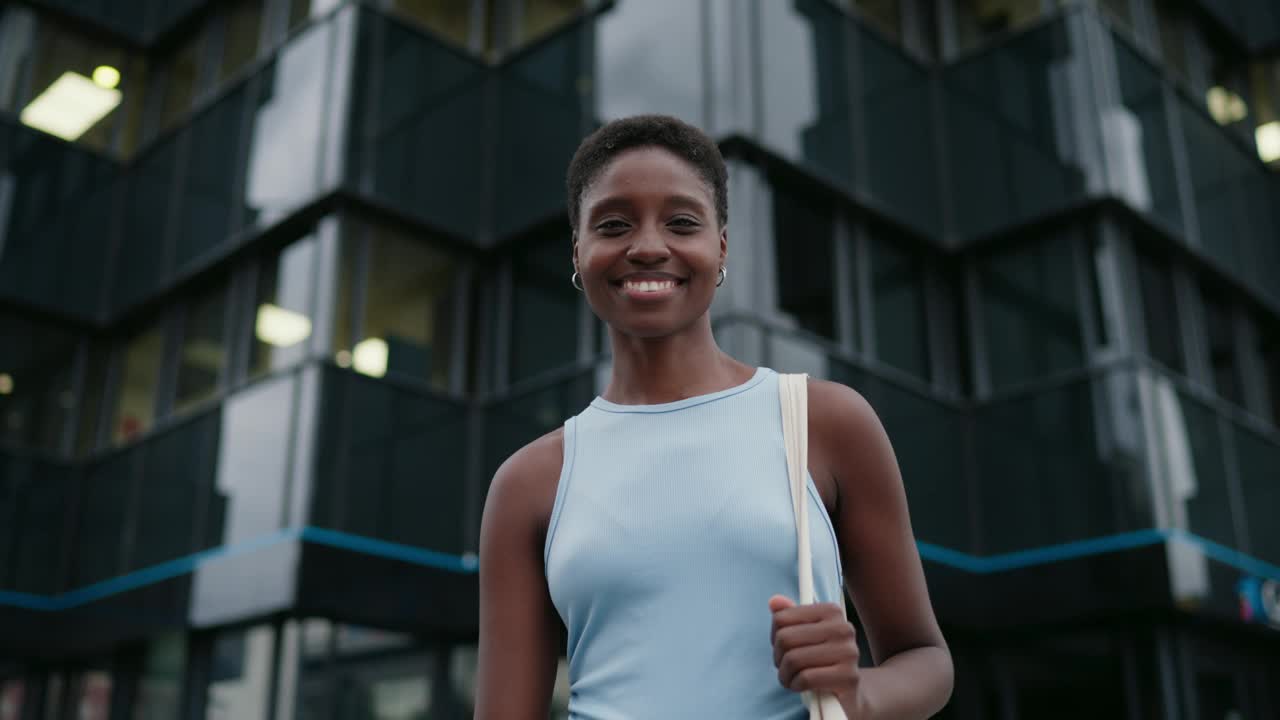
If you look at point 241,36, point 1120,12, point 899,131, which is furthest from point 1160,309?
point 241,36

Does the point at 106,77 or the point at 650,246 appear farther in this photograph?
the point at 106,77

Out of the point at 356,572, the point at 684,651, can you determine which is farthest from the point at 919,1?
the point at 684,651

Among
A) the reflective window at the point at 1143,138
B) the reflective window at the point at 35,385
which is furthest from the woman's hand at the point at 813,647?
the reflective window at the point at 35,385

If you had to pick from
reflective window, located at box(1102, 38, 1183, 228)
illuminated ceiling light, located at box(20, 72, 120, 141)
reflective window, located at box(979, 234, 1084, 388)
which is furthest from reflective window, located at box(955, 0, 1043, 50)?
illuminated ceiling light, located at box(20, 72, 120, 141)

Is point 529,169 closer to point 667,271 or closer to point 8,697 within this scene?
point 8,697

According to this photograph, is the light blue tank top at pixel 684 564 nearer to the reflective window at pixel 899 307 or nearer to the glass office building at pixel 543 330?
the glass office building at pixel 543 330

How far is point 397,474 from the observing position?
33.0 ft

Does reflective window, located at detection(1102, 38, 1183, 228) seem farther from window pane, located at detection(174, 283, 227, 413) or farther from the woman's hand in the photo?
the woman's hand

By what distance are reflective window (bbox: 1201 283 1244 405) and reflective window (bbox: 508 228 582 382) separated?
6009 mm

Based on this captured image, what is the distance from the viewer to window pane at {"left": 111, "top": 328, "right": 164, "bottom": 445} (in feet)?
41.0

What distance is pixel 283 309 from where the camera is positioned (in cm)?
1067

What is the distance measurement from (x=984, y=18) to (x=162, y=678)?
974 centimetres

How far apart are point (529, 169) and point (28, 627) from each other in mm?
6176

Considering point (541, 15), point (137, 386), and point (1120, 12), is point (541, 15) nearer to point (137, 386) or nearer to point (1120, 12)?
point (137, 386)
